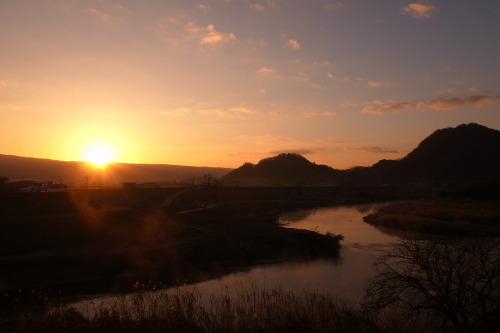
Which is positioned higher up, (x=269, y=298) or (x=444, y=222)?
(x=444, y=222)

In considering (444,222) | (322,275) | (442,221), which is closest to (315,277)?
(322,275)

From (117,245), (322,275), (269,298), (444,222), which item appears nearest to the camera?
(269,298)

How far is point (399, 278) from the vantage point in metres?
15.6

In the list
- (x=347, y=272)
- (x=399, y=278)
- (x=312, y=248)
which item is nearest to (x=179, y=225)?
(x=312, y=248)

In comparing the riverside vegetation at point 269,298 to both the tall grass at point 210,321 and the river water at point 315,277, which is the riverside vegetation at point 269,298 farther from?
the river water at point 315,277

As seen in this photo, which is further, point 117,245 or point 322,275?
point 117,245

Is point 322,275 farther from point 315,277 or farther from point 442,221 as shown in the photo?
point 442,221

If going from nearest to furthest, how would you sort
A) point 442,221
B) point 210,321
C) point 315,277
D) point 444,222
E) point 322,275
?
point 210,321, point 315,277, point 322,275, point 444,222, point 442,221

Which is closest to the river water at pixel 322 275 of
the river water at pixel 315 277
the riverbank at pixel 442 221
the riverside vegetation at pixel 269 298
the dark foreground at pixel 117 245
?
the river water at pixel 315 277

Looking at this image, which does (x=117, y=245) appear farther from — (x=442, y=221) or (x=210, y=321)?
(x=442, y=221)

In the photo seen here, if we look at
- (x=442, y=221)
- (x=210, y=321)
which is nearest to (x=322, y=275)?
(x=210, y=321)

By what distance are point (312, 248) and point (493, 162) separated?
18283cm

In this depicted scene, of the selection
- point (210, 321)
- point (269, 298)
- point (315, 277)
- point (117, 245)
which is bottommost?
point (315, 277)

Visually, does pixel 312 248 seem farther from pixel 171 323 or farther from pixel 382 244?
pixel 171 323
